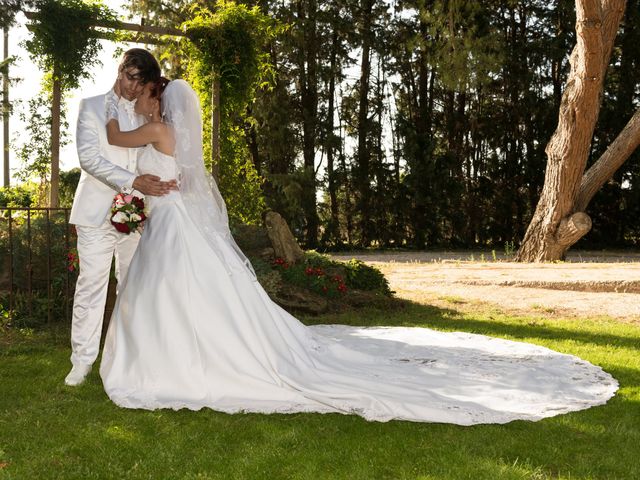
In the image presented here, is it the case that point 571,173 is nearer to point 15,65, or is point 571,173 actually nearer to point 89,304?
point 89,304

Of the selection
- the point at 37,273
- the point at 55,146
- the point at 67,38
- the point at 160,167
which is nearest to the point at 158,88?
the point at 160,167

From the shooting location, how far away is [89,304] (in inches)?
180

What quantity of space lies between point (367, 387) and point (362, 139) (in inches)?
651

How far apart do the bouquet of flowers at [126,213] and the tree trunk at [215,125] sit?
23.7 ft

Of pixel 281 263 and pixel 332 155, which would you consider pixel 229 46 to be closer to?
pixel 281 263

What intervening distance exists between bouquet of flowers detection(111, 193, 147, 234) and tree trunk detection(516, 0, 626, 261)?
11.1 meters

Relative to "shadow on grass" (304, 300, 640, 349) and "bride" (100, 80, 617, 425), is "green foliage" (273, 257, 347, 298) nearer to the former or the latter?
"shadow on grass" (304, 300, 640, 349)

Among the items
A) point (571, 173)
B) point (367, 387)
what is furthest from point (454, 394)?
point (571, 173)

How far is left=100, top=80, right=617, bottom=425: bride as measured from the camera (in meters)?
3.99

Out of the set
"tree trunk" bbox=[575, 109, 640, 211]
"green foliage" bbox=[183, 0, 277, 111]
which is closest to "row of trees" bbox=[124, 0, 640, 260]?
"tree trunk" bbox=[575, 109, 640, 211]

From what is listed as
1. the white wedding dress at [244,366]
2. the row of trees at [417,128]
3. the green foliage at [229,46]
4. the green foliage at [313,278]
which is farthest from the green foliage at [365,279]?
the row of trees at [417,128]

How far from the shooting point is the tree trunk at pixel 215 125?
11.8m

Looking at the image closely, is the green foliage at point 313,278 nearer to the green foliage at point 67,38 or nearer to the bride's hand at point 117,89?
the bride's hand at point 117,89

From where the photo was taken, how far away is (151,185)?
14.8 ft
